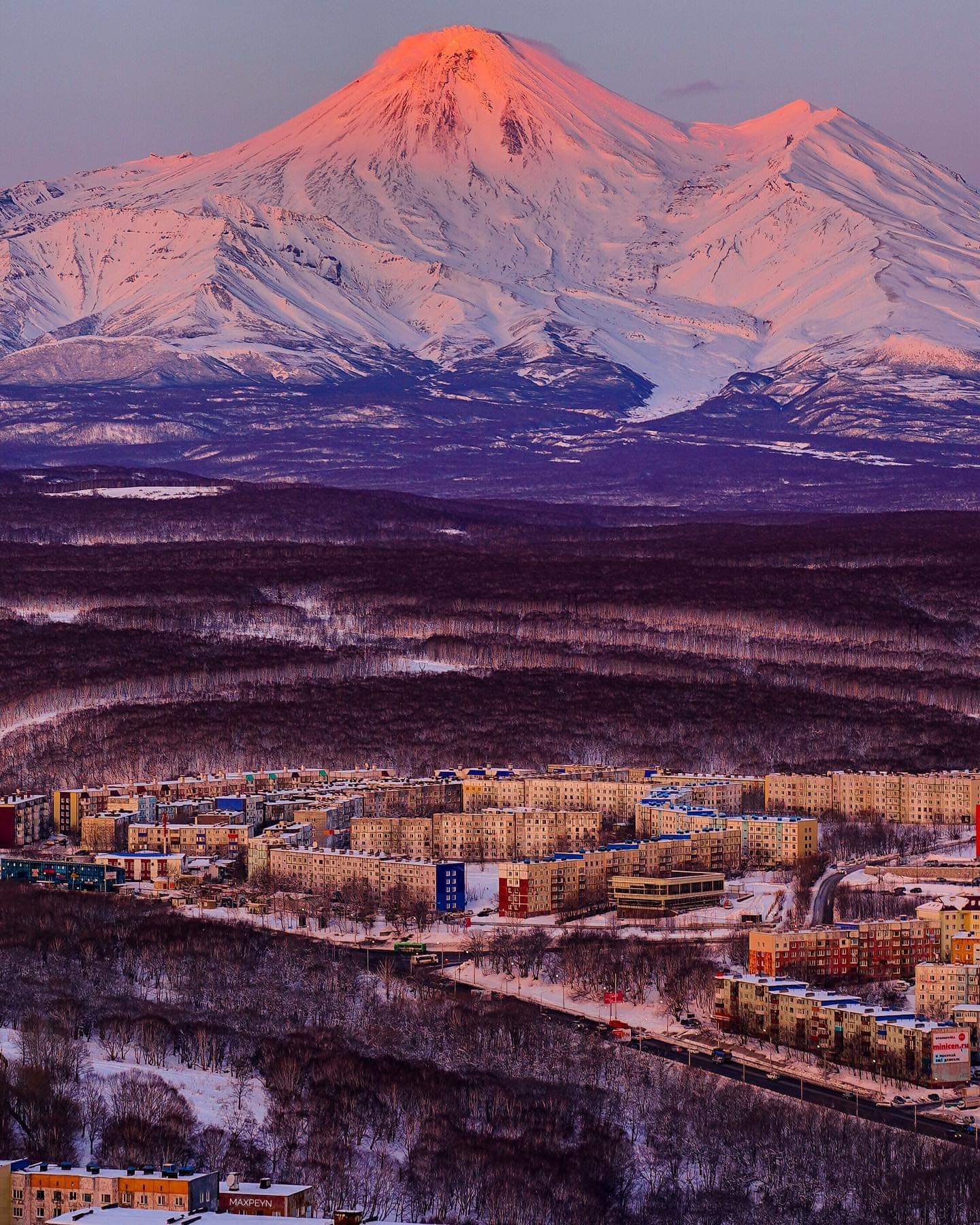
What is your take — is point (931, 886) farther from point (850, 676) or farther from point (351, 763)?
point (850, 676)

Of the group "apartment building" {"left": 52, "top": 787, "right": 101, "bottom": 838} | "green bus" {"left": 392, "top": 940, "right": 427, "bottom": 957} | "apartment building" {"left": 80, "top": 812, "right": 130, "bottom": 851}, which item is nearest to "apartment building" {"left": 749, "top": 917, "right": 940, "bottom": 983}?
"green bus" {"left": 392, "top": 940, "right": 427, "bottom": 957}

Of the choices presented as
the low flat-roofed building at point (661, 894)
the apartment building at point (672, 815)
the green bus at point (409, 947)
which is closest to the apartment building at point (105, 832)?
the apartment building at point (672, 815)


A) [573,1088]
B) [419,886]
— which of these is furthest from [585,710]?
[573,1088]

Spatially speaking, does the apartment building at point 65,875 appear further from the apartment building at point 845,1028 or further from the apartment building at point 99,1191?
the apartment building at point 99,1191

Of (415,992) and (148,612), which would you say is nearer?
(415,992)

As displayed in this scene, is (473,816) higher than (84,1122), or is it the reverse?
(473,816)

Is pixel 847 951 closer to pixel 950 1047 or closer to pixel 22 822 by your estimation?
pixel 950 1047

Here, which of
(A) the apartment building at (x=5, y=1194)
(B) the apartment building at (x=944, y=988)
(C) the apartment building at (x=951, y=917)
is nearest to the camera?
(A) the apartment building at (x=5, y=1194)
